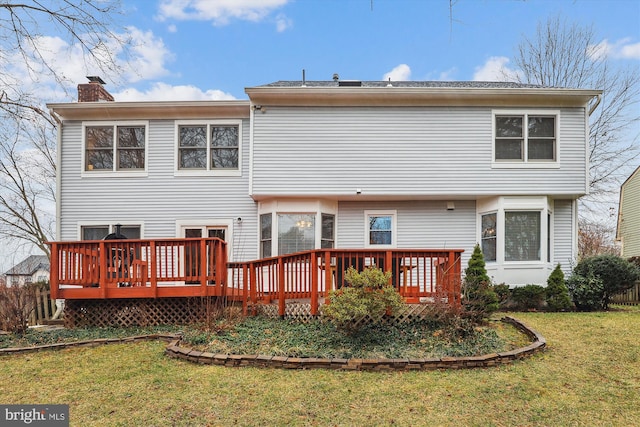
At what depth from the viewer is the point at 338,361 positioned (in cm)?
522

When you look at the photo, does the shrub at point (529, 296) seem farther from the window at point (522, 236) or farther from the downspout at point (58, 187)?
the downspout at point (58, 187)

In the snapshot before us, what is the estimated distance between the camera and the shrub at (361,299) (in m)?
5.89

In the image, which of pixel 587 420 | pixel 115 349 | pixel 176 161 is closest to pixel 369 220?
pixel 176 161

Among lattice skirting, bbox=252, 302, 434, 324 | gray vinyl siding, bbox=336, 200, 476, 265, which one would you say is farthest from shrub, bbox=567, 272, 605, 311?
lattice skirting, bbox=252, 302, 434, 324

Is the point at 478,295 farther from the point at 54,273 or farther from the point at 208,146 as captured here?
the point at 54,273

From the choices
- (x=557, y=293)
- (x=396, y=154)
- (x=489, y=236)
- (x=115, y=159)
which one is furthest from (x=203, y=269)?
(x=557, y=293)

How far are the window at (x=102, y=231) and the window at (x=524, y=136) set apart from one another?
9.70 metres

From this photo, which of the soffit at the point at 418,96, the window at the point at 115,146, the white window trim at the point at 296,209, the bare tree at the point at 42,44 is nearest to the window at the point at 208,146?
the window at the point at 115,146

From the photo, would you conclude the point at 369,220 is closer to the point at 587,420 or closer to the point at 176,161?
the point at 176,161

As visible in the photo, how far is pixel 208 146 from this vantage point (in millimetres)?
10930


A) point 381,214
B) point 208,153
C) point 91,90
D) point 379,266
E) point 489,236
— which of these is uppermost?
point 91,90

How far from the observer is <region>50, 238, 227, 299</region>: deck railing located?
7.63 m

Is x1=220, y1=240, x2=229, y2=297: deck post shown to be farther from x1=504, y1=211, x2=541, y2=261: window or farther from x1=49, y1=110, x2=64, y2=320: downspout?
x1=504, y1=211, x2=541, y2=261: window

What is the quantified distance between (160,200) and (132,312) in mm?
3799
